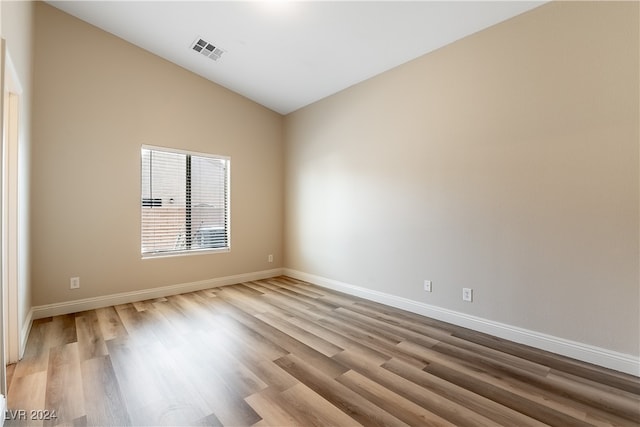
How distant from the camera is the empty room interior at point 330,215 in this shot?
6.30ft

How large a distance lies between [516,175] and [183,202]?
13.3ft

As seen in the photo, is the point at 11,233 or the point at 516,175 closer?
the point at 11,233

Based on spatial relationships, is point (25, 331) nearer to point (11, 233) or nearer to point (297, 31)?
point (11, 233)

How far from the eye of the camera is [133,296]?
144 inches

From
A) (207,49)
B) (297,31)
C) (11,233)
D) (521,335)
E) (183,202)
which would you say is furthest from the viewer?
(183,202)

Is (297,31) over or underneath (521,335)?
over

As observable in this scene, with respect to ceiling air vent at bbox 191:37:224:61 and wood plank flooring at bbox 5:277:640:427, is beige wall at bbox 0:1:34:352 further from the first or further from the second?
ceiling air vent at bbox 191:37:224:61

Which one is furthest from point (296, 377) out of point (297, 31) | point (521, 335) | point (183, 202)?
point (297, 31)

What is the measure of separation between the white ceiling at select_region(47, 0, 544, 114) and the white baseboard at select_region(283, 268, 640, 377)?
2755mm

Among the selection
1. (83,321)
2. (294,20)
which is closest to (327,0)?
(294,20)

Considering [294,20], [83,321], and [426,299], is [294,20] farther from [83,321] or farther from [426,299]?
[83,321]

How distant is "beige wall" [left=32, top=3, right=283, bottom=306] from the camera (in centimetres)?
311

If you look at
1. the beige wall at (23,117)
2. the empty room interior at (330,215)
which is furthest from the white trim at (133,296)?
the beige wall at (23,117)

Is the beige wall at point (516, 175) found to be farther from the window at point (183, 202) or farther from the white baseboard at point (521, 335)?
the window at point (183, 202)
